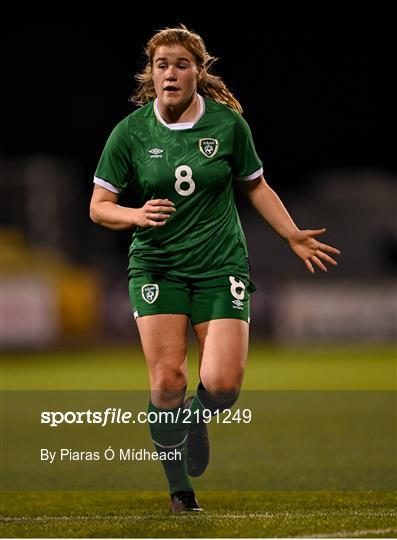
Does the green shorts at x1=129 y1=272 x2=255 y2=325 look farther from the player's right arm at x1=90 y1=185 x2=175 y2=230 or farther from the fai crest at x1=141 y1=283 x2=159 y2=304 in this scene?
the player's right arm at x1=90 y1=185 x2=175 y2=230

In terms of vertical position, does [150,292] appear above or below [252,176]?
below

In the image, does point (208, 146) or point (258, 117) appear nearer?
point (208, 146)

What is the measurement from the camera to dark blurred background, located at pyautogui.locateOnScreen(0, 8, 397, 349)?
26.7 meters

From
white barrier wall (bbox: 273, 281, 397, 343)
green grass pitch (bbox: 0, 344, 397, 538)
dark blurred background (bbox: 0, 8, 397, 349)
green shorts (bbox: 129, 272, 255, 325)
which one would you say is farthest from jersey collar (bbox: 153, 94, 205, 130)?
dark blurred background (bbox: 0, 8, 397, 349)

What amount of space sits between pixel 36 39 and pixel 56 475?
1075 inches

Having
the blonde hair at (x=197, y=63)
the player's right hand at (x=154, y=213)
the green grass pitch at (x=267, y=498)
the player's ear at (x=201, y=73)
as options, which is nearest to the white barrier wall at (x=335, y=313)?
the green grass pitch at (x=267, y=498)

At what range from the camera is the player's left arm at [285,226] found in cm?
587

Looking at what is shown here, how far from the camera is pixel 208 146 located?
18.8 feet

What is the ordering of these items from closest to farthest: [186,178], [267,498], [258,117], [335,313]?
[186,178]
[267,498]
[335,313]
[258,117]

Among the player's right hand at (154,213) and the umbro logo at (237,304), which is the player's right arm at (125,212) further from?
the umbro logo at (237,304)

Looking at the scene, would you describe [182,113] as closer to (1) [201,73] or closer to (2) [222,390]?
(1) [201,73]

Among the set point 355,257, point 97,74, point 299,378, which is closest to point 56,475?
point 299,378

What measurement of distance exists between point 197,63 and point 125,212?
2.92 feet

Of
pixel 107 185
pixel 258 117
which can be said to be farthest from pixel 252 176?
pixel 258 117
